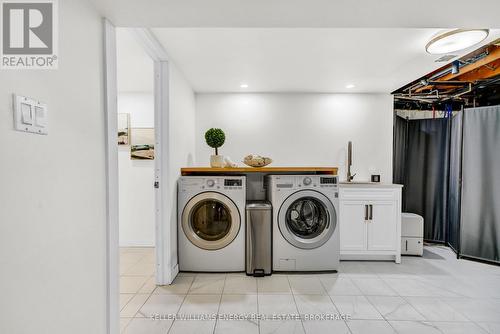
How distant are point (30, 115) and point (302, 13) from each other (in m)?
1.22

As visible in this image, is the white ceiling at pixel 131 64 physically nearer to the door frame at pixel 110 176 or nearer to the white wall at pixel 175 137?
the white wall at pixel 175 137

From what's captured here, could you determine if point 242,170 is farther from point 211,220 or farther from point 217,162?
point 211,220

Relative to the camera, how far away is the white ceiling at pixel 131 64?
2.11 metres

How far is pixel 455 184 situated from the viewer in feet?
11.2

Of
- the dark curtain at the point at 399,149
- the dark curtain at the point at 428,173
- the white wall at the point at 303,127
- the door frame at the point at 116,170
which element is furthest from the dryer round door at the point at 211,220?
the dark curtain at the point at 428,173

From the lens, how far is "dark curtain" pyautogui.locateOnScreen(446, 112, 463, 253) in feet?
10.6

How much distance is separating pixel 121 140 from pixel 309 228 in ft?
9.26

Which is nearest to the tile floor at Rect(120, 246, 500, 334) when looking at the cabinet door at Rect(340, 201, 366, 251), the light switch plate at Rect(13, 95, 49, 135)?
the cabinet door at Rect(340, 201, 366, 251)

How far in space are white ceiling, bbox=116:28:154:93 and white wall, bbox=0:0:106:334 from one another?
899 mm

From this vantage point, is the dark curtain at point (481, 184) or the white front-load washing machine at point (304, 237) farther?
the dark curtain at point (481, 184)

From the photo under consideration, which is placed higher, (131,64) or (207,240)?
(131,64)

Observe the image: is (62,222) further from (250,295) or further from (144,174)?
(144,174)

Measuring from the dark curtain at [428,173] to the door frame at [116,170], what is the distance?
353 centimetres

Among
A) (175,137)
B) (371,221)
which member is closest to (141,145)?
(175,137)
